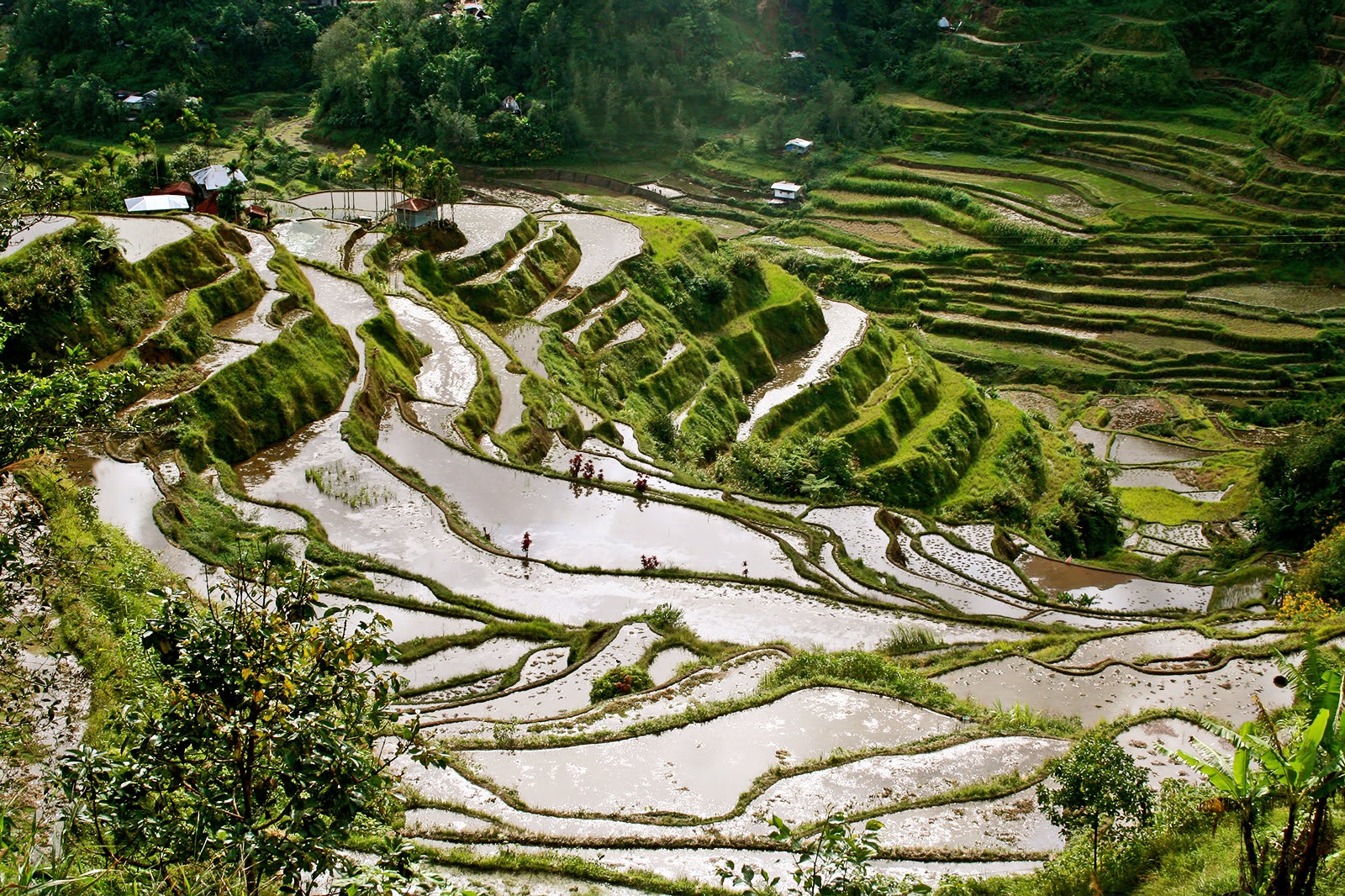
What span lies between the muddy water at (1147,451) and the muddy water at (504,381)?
29294mm

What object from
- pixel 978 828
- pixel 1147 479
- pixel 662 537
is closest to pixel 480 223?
pixel 662 537

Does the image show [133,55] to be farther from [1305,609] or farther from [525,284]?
[1305,609]

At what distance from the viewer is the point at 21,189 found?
51.1ft

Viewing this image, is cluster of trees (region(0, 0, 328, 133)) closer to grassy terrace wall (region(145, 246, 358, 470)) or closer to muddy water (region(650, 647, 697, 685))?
grassy terrace wall (region(145, 246, 358, 470))


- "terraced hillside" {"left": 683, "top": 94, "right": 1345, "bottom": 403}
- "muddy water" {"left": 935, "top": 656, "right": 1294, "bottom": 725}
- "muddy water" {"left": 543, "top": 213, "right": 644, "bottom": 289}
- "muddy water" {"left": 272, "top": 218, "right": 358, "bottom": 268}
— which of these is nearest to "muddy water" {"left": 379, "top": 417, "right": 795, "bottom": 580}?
"muddy water" {"left": 935, "top": 656, "right": 1294, "bottom": 725}

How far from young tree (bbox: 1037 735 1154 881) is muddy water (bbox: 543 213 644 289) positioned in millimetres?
31128

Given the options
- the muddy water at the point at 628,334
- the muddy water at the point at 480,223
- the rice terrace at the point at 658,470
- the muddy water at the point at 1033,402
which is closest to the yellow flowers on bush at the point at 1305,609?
the rice terrace at the point at 658,470

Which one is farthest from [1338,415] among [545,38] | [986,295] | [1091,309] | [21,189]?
[545,38]

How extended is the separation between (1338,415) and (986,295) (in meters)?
21.7

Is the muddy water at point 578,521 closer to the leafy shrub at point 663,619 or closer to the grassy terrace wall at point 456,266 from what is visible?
the leafy shrub at point 663,619

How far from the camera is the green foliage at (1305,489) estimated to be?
1249 inches

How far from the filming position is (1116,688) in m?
20.4

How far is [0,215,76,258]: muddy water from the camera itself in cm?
2350

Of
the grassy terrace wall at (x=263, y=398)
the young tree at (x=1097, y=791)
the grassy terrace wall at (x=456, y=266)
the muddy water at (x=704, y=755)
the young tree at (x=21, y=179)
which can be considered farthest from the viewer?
the grassy terrace wall at (x=456, y=266)
